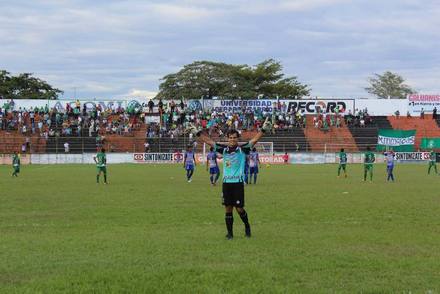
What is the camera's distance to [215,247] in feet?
33.6

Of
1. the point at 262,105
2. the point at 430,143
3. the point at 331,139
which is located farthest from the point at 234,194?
the point at 262,105

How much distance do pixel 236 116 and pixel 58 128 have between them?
19.1m

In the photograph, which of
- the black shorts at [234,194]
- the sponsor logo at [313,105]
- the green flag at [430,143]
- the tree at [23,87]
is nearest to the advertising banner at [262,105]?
the sponsor logo at [313,105]

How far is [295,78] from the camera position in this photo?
9262 centimetres

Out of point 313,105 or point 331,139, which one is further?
point 313,105

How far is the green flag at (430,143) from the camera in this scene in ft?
198

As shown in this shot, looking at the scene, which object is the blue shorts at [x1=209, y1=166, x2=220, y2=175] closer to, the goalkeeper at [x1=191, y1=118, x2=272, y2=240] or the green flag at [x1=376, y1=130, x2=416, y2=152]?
the goalkeeper at [x1=191, y1=118, x2=272, y2=240]

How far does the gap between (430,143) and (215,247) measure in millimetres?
54351

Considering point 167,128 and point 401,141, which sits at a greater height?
point 167,128

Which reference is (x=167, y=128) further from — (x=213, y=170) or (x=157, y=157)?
(x=213, y=170)

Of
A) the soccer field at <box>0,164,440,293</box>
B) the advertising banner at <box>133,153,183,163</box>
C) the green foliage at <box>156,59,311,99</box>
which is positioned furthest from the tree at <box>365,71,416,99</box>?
the soccer field at <box>0,164,440,293</box>

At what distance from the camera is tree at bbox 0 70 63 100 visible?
86.0m

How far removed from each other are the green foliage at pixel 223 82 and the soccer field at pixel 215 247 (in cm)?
6746

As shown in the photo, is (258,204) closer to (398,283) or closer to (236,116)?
(398,283)
